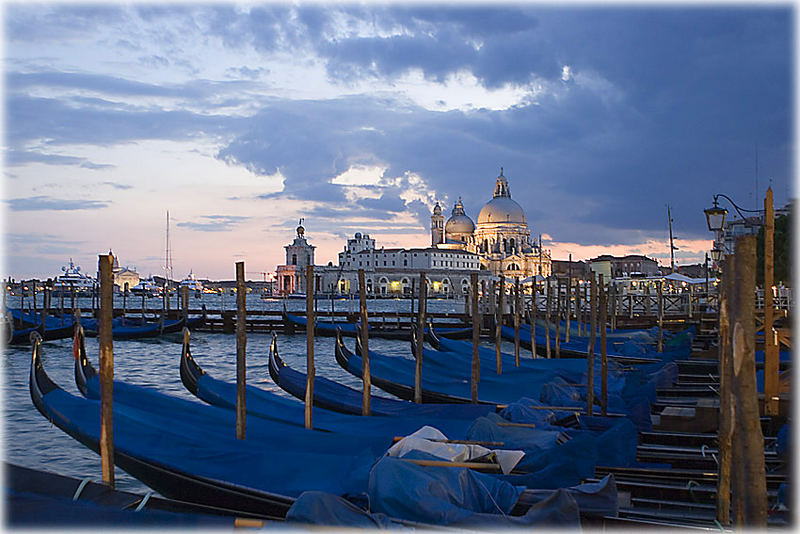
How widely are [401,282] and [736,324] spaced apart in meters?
62.5

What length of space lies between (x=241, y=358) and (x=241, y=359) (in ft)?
0.03

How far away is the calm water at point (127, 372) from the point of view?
6.53m

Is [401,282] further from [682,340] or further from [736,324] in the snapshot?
[736,324]

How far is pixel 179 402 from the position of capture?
17.5 feet

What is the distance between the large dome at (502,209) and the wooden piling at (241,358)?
6450 cm

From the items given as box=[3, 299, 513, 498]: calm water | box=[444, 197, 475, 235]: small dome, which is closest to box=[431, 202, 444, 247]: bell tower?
box=[444, 197, 475, 235]: small dome

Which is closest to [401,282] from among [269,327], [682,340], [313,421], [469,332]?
[269,327]

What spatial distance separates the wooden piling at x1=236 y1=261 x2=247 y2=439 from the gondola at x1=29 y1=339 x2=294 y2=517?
1.45 feet

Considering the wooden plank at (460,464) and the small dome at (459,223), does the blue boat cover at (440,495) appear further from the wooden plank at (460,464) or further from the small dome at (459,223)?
the small dome at (459,223)

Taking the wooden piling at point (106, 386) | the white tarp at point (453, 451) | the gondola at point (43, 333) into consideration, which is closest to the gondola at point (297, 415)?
the white tarp at point (453, 451)

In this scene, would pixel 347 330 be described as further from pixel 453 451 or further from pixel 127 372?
pixel 453 451

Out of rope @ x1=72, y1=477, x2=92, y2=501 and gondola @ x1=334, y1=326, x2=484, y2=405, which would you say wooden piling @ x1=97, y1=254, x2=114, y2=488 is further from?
gondola @ x1=334, y1=326, x2=484, y2=405

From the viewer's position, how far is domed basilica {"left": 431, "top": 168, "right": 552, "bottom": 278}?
6806 centimetres

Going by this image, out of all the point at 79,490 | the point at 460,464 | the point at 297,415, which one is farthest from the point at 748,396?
the point at 297,415
